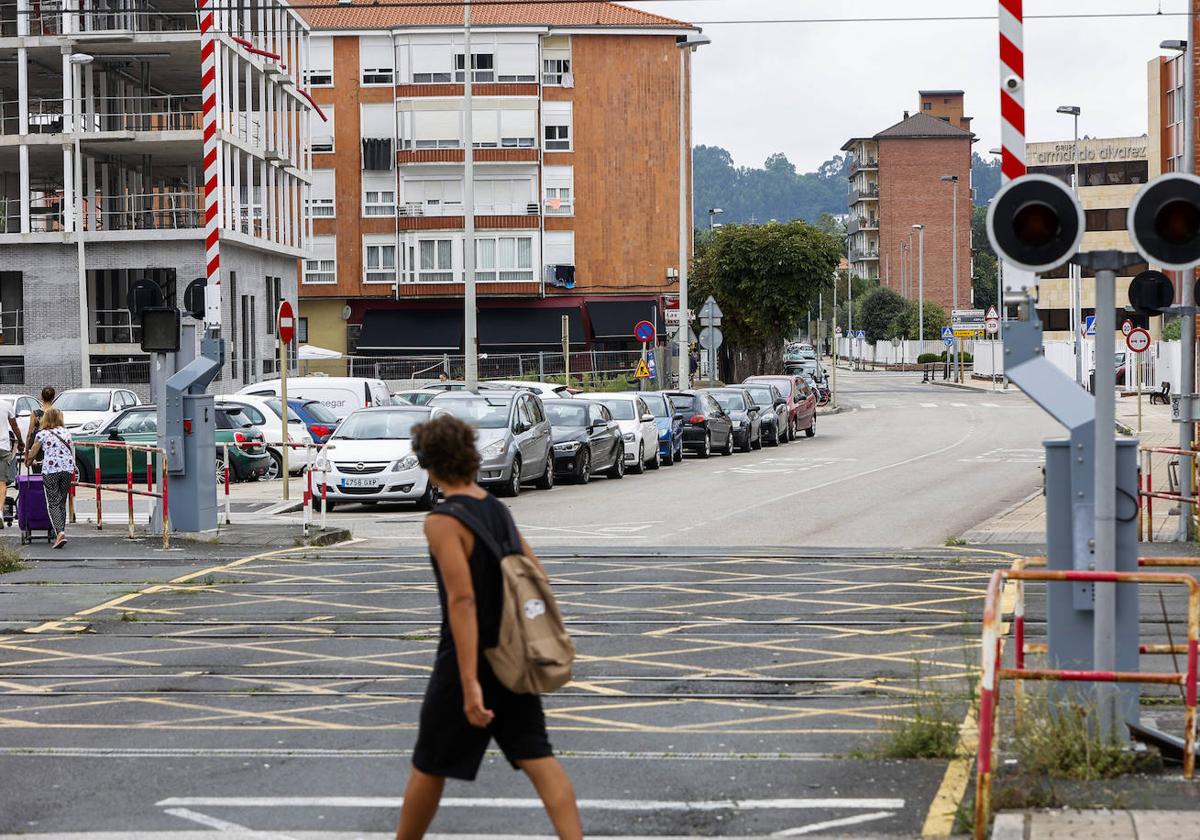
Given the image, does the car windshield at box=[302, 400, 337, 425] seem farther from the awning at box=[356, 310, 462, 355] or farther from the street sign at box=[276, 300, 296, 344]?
the awning at box=[356, 310, 462, 355]

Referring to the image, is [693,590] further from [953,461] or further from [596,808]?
[953,461]

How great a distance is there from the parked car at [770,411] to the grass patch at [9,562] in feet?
87.3

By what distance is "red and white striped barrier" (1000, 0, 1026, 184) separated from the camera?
360 inches

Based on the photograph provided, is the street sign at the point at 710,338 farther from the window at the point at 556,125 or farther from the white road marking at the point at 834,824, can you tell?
the white road marking at the point at 834,824

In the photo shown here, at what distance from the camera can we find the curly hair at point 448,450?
6.16 meters

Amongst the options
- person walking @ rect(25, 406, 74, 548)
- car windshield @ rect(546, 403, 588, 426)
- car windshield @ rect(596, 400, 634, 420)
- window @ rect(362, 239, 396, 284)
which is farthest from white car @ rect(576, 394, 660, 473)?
window @ rect(362, 239, 396, 284)

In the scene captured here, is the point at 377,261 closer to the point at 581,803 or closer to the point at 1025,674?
the point at 581,803

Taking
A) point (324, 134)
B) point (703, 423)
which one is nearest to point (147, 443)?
point (703, 423)

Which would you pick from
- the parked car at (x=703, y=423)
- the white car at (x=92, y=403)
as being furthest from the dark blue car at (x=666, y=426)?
the white car at (x=92, y=403)

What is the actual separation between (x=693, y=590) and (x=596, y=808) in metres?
7.60

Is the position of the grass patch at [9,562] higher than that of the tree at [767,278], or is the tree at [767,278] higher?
the tree at [767,278]

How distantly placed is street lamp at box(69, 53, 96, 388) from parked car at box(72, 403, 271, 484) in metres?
16.1

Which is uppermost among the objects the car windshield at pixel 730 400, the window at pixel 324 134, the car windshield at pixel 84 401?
the window at pixel 324 134

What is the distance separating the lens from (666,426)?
36.5m
